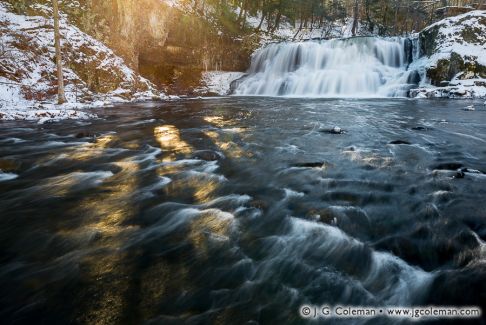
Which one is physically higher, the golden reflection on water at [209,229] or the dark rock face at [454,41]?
the dark rock face at [454,41]

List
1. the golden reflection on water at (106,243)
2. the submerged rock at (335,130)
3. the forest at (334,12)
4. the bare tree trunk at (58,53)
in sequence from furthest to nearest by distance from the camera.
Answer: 1. the forest at (334,12)
2. the bare tree trunk at (58,53)
3. the submerged rock at (335,130)
4. the golden reflection on water at (106,243)

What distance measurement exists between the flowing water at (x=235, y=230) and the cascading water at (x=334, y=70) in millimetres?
16308

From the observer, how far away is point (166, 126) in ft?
39.4

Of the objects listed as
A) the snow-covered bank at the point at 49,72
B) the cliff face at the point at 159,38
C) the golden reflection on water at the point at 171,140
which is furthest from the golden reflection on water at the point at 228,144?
the cliff face at the point at 159,38

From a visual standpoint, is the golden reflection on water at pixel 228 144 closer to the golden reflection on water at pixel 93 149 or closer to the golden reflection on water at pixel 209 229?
the golden reflection on water at pixel 93 149

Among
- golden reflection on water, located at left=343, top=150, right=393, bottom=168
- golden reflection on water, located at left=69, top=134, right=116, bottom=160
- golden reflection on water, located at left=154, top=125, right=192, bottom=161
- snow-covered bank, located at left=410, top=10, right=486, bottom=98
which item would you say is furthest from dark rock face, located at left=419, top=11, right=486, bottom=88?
golden reflection on water, located at left=69, top=134, right=116, bottom=160

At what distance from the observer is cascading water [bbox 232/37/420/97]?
24.1 m

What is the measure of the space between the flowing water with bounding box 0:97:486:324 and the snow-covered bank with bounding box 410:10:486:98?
1516cm

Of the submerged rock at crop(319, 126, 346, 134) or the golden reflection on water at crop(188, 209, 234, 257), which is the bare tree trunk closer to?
the submerged rock at crop(319, 126, 346, 134)

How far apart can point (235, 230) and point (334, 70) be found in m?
25.1

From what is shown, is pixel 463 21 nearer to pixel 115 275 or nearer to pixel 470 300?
pixel 470 300

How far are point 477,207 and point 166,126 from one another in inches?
394

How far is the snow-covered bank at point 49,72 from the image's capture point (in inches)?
595

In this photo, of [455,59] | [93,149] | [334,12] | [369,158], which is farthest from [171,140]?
[334,12]
